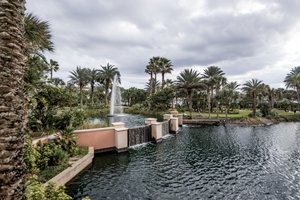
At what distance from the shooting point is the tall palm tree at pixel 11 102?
7.35ft

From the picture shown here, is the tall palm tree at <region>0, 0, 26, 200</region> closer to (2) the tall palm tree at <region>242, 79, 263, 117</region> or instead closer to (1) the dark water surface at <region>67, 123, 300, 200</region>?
(1) the dark water surface at <region>67, 123, 300, 200</region>

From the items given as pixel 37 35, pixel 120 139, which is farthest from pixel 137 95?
pixel 37 35

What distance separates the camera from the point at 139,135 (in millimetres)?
16375

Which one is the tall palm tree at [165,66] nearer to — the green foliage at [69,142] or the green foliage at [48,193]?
the green foliage at [69,142]

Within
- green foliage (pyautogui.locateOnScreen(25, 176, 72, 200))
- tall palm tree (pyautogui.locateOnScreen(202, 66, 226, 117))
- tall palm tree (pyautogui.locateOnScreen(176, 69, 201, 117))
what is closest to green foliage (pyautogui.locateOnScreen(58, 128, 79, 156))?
green foliage (pyautogui.locateOnScreen(25, 176, 72, 200))

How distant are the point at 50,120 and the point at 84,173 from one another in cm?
595

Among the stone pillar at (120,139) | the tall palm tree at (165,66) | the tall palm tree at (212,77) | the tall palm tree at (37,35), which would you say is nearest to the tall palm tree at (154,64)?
the tall palm tree at (165,66)

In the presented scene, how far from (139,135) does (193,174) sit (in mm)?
7081

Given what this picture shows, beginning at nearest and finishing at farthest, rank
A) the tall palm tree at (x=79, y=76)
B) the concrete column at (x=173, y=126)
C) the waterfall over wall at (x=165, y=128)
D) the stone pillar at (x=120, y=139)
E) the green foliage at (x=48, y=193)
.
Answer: the green foliage at (x=48, y=193)
the stone pillar at (x=120, y=139)
the waterfall over wall at (x=165, y=128)
the concrete column at (x=173, y=126)
the tall palm tree at (x=79, y=76)

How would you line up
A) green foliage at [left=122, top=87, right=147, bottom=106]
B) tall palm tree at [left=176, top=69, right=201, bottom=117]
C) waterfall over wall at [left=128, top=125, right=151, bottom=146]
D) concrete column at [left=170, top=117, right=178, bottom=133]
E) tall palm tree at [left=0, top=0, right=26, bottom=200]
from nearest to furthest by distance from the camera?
1. tall palm tree at [left=0, top=0, right=26, bottom=200]
2. waterfall over wall at [left=128, top=125, right=151, bottom=146]
3. concrete column at [left=170, top=117, right=178, bottom=133]
4. tall palm tree at [left=176, top=69, right=201, bottom=117]
5. green foliage at [left=122, top=87, right=147, bottom=106]

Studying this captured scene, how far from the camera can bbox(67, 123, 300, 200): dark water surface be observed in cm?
798

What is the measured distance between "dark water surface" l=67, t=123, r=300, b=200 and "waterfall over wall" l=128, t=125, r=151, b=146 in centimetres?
94

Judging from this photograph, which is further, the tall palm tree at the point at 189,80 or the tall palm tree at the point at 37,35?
the tall palm tree at the point at 189,80

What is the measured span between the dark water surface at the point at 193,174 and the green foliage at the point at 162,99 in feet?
82.7
